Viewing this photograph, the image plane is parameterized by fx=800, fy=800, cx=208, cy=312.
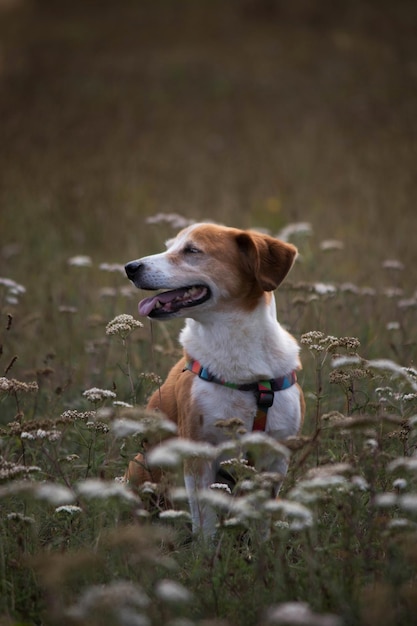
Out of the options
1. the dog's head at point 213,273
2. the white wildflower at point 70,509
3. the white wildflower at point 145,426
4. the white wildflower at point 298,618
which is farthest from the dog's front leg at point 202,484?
the white wildflower at point 298,618

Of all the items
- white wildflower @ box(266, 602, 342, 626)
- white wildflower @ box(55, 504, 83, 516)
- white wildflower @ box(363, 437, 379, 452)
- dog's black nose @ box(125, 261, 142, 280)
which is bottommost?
white wildflower @ box(55, 504, 83, 516)

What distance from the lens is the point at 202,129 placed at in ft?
53.0

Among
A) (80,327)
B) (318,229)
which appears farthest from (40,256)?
(318,229)

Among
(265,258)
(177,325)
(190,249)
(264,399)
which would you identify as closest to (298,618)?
(264,399)

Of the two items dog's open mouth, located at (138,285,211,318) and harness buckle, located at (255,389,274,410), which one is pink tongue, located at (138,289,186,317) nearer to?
dog's open mouth, located at (138,285,211,318)

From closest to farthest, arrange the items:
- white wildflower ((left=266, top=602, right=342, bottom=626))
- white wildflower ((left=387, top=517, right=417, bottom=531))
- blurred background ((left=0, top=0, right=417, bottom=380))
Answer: white wildflower ((left=266, top=602, right=342, bottom=626)) < white wildflower ((left=387, top=517, right=417, bottom=531)) < blurred background ((left=0, top=0, right=417, bottom=380))

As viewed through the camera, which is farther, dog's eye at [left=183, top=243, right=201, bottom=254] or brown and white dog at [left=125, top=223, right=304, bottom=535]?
dog's eye at [left=183, top=243, right=201, bottom=254]

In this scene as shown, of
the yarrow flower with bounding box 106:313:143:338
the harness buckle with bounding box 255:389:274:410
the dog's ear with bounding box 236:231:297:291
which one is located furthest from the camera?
the dog's ear with bounding box 236:231:297:291

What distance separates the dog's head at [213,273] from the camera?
444cm

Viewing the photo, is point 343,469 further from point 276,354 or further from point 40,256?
point 40,256

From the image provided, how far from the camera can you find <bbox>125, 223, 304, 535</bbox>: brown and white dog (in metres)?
4.32

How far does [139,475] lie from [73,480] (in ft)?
1.22

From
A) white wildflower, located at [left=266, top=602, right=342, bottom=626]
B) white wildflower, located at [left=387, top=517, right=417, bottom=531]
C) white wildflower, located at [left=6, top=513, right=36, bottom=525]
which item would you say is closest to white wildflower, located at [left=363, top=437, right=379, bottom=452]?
white wildflower, located at [left=387, top=517, right=417, bottom=531]

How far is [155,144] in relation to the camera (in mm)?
14898
